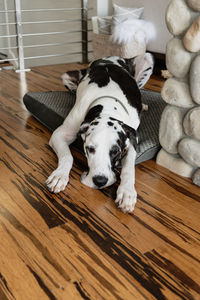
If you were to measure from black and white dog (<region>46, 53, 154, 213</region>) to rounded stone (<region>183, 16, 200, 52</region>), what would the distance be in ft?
1.79

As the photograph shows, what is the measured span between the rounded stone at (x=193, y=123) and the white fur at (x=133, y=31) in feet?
9.89

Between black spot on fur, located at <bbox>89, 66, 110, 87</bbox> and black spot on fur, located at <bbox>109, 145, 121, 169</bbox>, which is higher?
black spot on fur, located at <bbox>89, 66, 110, 87</bbox>

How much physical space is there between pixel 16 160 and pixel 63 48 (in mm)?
4896

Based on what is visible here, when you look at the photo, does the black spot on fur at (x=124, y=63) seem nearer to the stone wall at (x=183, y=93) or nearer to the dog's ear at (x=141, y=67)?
the dog's ear at (x=141, y=67)

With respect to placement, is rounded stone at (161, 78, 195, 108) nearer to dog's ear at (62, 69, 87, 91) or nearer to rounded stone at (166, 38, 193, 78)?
rounded stone at (166, 38, 193, 78)

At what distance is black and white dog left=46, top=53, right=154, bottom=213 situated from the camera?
1.63 m

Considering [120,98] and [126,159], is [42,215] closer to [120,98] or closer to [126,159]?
[126,159]

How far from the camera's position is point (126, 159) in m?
1.88

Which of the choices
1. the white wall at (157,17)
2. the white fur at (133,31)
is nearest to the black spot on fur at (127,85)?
the white fur at (133,31)

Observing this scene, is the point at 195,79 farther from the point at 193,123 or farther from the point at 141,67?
the point at 141,67

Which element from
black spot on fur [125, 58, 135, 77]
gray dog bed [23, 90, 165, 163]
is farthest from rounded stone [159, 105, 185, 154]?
black spot on fur [125, 58, 135, 77]

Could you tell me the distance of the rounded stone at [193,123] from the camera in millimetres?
Result: 1715

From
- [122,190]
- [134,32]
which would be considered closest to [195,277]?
[122,190]

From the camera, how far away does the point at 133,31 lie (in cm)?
462
